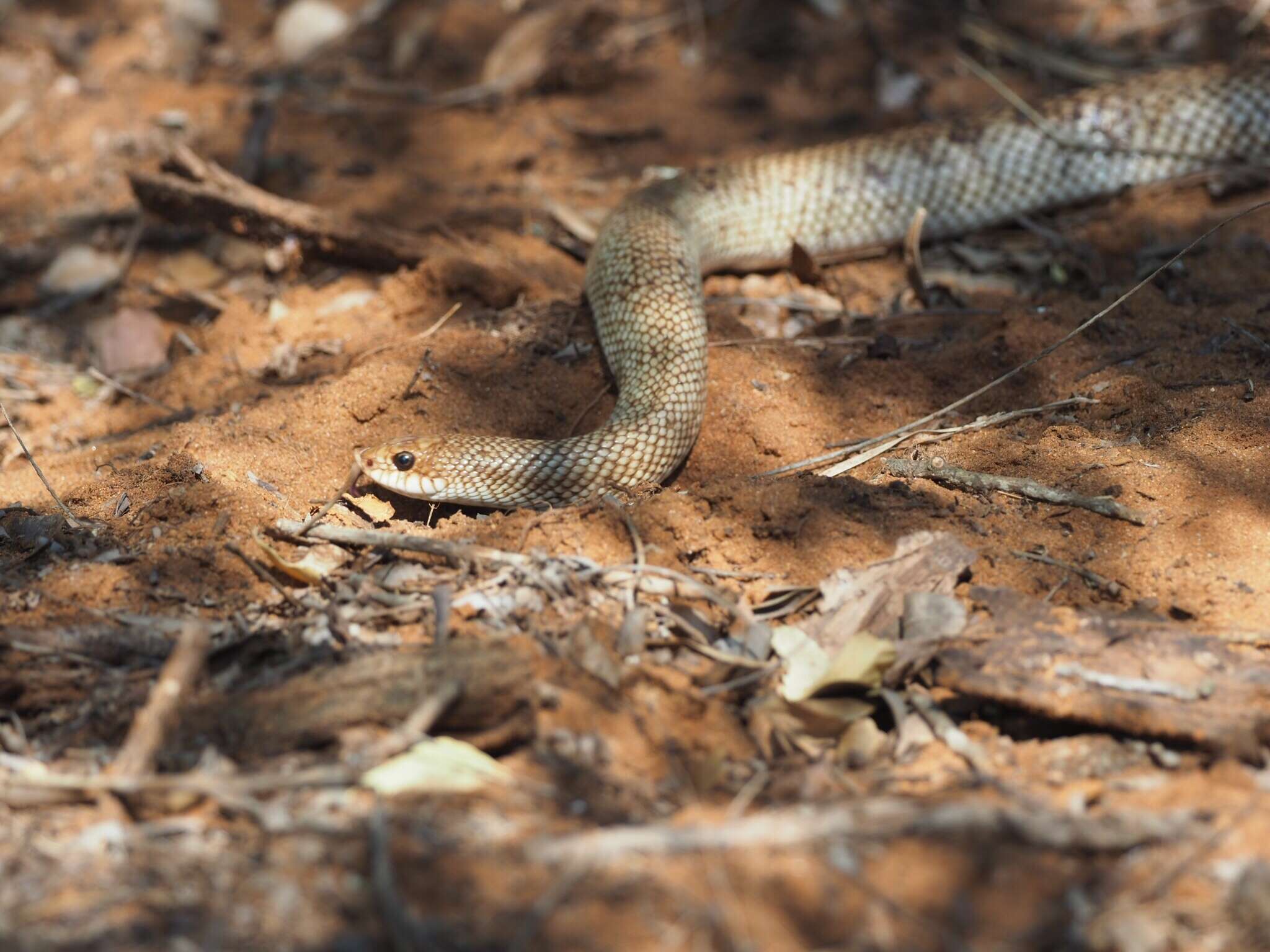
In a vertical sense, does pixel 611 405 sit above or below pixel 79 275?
below

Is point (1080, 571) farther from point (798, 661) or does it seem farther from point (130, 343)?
point (130, 343)

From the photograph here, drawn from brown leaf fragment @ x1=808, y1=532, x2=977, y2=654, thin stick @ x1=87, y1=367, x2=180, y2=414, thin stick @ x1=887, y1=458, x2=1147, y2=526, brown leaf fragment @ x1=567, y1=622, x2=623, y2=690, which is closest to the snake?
thin stick @ x1=887, y1=458, x2=1147, y2=526

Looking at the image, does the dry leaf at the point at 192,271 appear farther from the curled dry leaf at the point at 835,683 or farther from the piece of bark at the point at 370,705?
the curled dry leaf at the point at 835,683

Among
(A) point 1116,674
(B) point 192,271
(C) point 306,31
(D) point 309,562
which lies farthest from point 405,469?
(C) point 306,31

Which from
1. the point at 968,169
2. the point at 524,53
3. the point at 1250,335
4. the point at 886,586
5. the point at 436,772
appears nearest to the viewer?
the point at 436,772

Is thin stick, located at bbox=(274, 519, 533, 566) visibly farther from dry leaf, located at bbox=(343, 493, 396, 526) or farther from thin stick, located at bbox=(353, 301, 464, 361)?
thin stick, located at bbox=(353, 301, 464, 361)

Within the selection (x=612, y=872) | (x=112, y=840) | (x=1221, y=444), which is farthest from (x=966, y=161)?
(x=112, y=840)

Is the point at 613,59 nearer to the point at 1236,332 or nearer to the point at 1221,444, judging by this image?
the point at 1236,332
